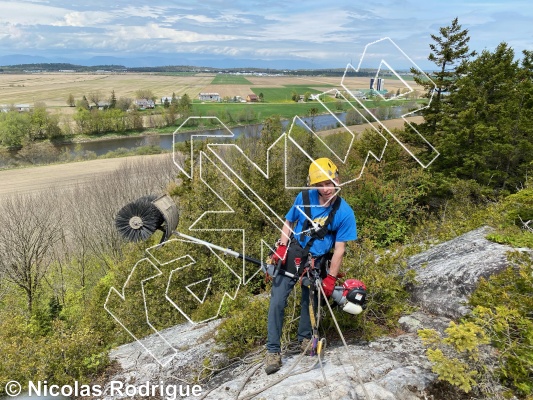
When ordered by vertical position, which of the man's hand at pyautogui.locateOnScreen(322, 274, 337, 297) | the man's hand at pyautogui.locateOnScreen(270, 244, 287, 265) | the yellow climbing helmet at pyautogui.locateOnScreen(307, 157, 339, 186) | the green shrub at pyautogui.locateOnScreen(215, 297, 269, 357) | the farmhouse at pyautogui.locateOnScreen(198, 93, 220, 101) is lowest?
the green shrub at pyautogui.locateOnScreen(215, 297, 269, 357)

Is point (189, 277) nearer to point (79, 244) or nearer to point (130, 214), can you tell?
point (130, 214)

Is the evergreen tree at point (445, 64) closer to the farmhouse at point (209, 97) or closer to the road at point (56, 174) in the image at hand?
the road at point (56, 174)

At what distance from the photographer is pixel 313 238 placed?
4.41 metres

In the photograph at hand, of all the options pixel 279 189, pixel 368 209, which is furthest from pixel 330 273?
pixel 279 189

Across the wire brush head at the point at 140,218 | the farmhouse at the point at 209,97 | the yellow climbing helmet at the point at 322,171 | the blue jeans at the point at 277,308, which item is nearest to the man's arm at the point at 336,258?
the blue jeans at the point at 277,308

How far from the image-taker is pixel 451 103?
23.6m

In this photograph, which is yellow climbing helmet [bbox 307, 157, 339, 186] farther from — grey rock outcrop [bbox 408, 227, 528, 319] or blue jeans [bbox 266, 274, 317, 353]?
grey rock outcrop [bbox 408, 227, 528, 319]

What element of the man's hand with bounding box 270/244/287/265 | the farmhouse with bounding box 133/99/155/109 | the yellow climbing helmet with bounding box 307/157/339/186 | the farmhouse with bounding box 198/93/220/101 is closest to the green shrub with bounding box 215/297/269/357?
the man's hand with bounding box 270/244/287/265

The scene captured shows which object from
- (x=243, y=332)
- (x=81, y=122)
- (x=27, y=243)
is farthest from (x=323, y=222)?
(x=81, y=122)

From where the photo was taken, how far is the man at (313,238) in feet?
14.0

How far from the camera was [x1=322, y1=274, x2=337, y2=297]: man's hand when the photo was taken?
14.3 ft

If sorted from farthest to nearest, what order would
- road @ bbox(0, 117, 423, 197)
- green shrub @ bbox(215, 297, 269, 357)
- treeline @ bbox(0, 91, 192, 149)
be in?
treeline @ bbox(0, 91, 192, 149) < road @ bbox(0, 117, 423, 197) < green shrub @ bbox(215, 297, 269, 357)

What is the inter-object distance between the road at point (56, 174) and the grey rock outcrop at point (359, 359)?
37.2 meters

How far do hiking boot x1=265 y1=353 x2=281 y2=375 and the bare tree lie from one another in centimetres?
2442
